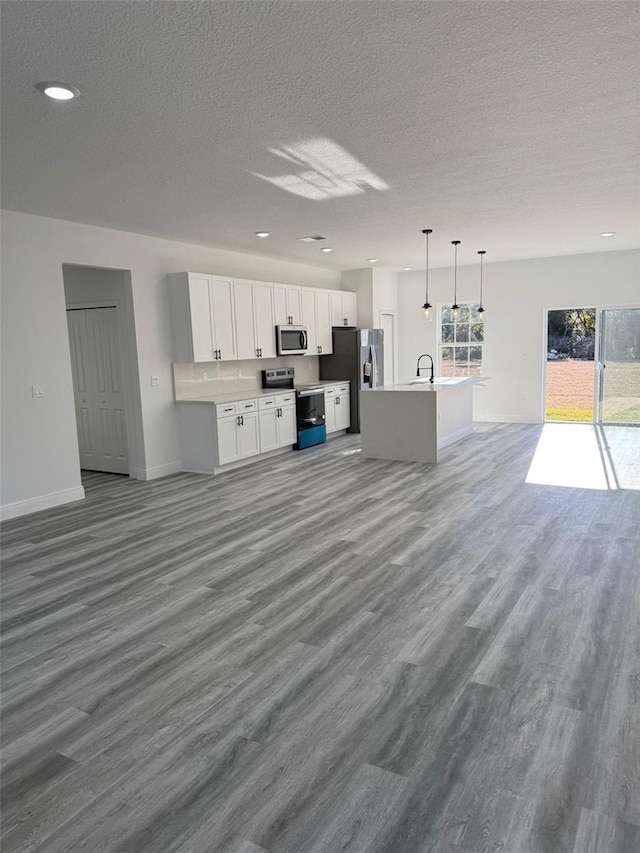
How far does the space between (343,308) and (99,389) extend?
427 cm

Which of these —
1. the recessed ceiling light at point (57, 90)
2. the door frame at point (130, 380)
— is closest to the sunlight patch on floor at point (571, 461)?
the door frame at point (130, 380)

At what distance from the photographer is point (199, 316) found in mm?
6652

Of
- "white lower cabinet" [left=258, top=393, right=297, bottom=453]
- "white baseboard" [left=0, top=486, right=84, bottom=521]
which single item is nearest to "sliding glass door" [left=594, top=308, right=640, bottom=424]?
"white lower cabinet" [left=258, top=393, right=297, bottom=453]

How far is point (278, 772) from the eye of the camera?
1987 millimetres

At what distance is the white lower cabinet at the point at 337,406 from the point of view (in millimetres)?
8712

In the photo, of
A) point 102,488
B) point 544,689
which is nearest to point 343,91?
point 544,689

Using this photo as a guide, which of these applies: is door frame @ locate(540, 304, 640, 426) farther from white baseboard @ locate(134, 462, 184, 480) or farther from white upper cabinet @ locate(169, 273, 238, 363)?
white baseboard @ locate(134, 462, 184, 480)

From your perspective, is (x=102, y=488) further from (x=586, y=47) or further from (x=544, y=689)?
(x=586, y=47)

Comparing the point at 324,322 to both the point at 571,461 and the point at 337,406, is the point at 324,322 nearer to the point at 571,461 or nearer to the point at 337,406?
the point at 337,406

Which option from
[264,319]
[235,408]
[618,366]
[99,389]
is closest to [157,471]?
[235,408]

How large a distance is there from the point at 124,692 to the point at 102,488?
13.5 feet

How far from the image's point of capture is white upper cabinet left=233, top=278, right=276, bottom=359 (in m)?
7.28

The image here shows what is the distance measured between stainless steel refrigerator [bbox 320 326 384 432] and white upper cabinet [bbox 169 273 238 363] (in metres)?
2.61

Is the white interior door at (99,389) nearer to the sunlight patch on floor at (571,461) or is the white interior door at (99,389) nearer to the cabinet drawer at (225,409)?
the cabinet drawer at (225,409)
